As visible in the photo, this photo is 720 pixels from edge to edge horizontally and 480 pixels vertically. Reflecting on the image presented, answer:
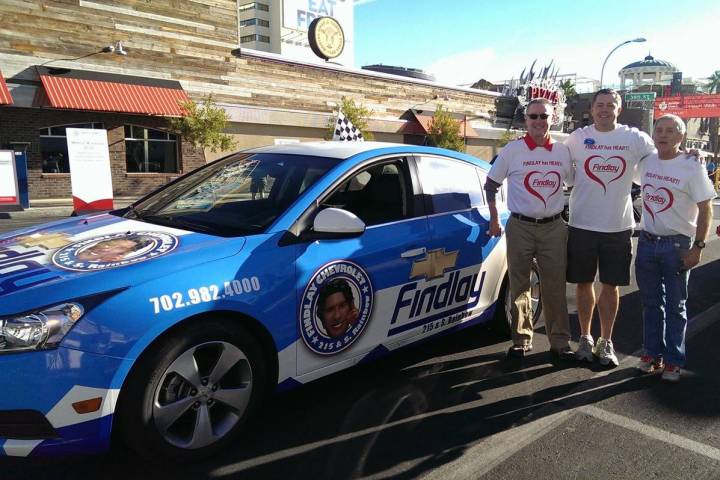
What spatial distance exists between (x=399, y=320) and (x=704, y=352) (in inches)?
102

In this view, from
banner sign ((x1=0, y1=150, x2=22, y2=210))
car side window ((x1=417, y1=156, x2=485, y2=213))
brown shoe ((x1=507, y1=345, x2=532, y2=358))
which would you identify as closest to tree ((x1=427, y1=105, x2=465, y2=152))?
banner sign ((x1=0, y1=150, x2=22, y2=210))

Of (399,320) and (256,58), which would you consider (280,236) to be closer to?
(399,320)

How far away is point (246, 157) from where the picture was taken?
3.84 m

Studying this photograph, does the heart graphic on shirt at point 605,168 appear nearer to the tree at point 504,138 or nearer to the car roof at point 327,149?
the car roof at point 327,149

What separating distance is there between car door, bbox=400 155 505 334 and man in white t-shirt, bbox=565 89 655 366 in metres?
0.61

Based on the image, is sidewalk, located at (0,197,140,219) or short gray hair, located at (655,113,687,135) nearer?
short gray hair, located at (655,113,687,135)

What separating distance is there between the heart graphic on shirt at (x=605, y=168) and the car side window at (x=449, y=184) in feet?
2.63

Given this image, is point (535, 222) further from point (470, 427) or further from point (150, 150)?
point (150, 150)

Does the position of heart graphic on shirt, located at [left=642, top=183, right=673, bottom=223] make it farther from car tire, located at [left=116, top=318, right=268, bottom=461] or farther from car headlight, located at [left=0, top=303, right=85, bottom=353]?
car headlight, located at [left=0, top=303, right=85, bottom=353]

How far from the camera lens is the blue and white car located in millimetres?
2184

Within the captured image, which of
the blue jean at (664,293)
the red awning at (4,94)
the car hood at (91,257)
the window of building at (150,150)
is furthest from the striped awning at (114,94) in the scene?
the blue jean at (664,293)

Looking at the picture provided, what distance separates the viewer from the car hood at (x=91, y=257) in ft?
7.30

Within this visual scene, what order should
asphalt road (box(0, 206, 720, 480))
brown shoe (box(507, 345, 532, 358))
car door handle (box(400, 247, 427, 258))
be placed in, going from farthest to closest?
brown shoe (box(507, 345, 532, 358)) → car door handle (box(400, 247, 427, 258)) → asphalt road (box(0, 206, 720, 480))

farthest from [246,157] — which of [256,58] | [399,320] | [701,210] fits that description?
[256,58]
